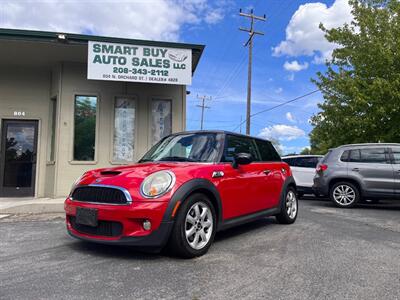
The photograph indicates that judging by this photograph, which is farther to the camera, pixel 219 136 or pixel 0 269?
pixel 219 136

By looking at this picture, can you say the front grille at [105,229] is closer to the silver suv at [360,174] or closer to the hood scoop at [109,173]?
the hood scoop at [109,173]

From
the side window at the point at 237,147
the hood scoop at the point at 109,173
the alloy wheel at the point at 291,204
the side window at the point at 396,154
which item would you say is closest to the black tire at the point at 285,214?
the alloy wheel at the point at 291,204

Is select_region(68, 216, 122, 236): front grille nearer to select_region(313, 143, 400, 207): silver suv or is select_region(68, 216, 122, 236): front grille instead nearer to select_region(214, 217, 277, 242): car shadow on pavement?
select_region(214, 217, 277, 242): car shadow on pavement

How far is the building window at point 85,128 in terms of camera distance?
10.5m

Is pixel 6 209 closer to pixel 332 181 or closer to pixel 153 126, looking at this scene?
pixel 153 126

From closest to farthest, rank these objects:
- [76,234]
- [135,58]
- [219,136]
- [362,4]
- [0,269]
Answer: [0,269], [76,234], [219,136], [135,58], [362,4]

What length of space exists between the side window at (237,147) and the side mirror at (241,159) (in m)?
0.09

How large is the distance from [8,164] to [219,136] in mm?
8056

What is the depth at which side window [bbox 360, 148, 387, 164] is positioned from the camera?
31.7 ft

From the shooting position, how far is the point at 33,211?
8328 mm

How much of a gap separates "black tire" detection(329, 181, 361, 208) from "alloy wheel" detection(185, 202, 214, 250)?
633 centimetres

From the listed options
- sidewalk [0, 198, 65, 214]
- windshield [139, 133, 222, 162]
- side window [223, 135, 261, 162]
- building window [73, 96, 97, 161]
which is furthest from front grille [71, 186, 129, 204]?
building window [73, 96, 97, 161]

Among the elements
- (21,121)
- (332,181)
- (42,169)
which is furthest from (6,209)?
(332,181)

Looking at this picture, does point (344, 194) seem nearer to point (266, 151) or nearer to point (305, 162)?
point (305, 162)
